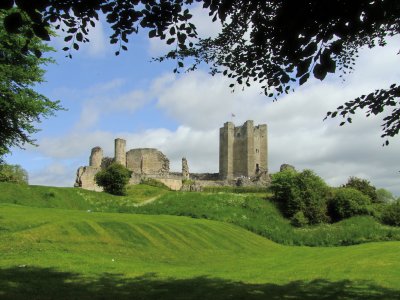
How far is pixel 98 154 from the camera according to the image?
61469 millimetres

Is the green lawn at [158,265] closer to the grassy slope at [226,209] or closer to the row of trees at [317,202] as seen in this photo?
the grassy slope at [226,209]

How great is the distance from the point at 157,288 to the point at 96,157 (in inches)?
2093

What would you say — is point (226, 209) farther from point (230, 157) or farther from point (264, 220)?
point (230, 157)

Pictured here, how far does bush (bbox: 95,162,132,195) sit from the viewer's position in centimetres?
3747

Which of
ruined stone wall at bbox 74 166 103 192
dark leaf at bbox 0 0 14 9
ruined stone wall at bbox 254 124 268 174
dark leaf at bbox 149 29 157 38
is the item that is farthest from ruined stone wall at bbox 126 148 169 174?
dark leaf at bbox 0 0 14 9

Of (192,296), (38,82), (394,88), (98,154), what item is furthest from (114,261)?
(98,154)

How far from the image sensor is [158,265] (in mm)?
14352

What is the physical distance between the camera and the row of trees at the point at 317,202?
3195 cm

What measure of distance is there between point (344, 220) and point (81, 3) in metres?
29.2

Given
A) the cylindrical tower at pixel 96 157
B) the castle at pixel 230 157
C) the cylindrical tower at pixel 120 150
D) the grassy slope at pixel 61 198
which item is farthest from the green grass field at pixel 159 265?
the castle at pixel 230 157

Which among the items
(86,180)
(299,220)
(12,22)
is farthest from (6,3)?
(86,180)

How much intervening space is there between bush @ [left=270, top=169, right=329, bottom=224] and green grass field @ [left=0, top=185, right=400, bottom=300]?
32.5ft

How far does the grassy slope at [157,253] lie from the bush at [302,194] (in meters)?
11.0

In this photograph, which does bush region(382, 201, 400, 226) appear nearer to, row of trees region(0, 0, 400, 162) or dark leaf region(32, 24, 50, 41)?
row of trees region(0, 0, 400, 162)
